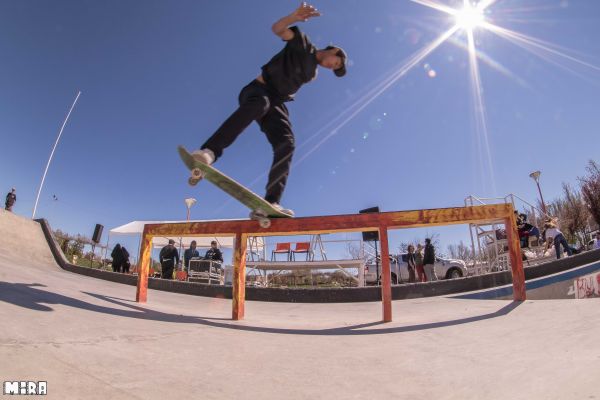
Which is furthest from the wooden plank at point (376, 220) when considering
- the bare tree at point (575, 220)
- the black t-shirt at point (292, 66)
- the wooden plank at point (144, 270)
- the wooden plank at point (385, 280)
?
the bare tree at point (575, 220)

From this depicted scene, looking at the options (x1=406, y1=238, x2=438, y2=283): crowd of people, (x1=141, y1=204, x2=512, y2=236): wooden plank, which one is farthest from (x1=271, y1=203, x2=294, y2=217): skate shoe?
(x1=406, y1=238, x2=438, y2=283): crowd of people

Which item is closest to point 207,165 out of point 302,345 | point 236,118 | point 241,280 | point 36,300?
point 236,118

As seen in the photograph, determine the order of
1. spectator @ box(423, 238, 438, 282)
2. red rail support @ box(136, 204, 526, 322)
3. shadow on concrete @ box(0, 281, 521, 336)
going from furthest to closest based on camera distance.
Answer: spectator @ box(423, 238, 438, 282) < red rail support @ box(136, 204, 526, 322) < shadow on concrete @ box(0, 281, 521, 336)

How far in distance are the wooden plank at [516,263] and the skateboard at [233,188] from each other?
7.06 feet

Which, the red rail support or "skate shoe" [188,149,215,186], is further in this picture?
the red rail support

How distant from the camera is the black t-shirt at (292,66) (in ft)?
10.2

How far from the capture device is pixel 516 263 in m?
2.96

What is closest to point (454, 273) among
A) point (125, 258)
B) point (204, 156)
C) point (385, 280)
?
point (385, 280)

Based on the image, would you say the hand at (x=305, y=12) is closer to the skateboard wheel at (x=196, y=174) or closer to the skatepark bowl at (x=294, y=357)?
the skateboard wheel at (x=196, y=174)

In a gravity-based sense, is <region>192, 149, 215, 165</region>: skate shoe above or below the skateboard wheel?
above

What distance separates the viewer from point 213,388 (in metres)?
1.07

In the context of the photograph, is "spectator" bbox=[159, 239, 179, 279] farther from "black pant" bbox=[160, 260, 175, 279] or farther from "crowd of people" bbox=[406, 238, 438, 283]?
"crowd of people" bbox=[406, 238, 438, 283]

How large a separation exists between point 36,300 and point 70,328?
2.21ft

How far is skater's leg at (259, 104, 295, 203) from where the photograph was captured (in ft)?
11.3
